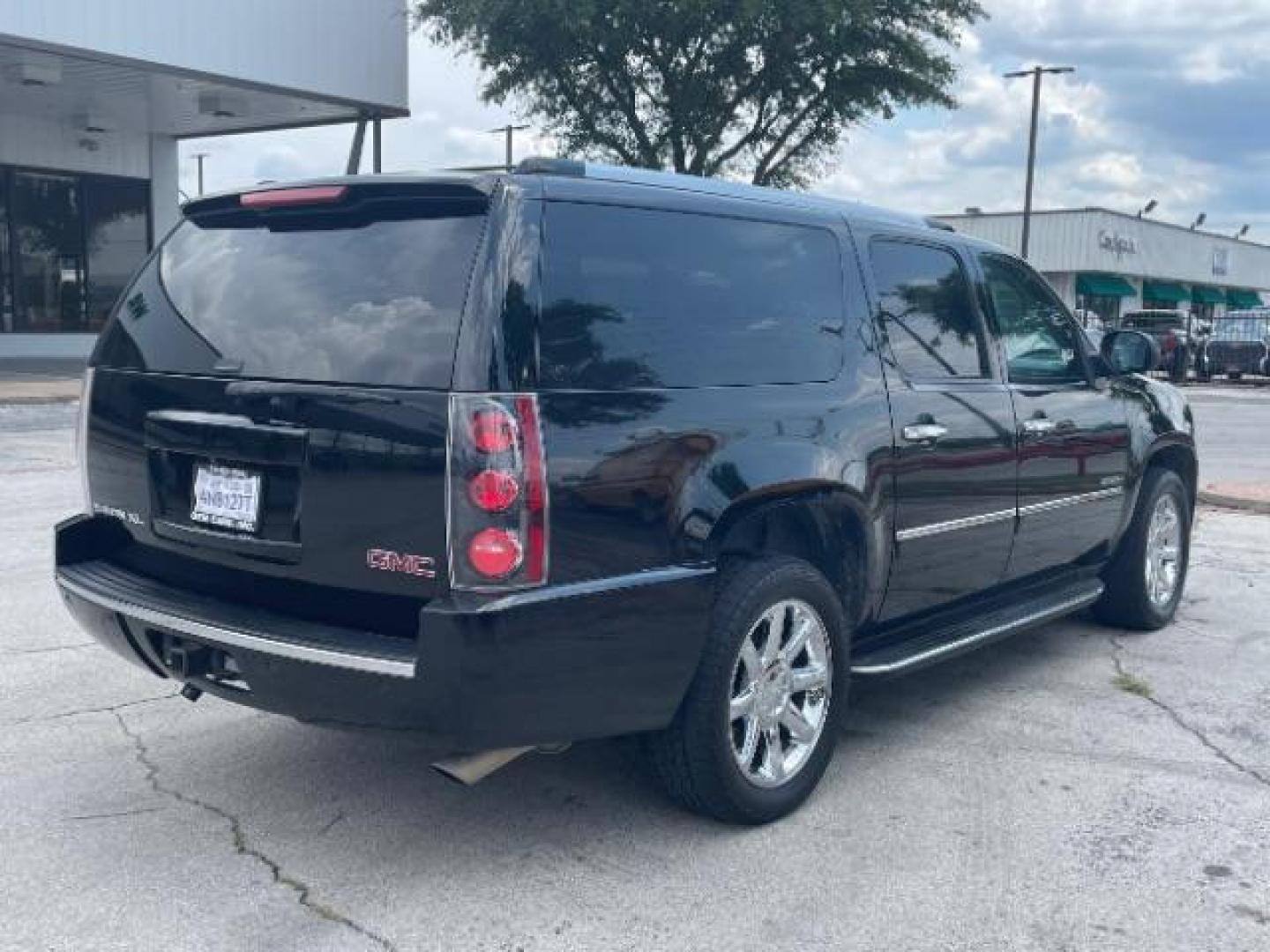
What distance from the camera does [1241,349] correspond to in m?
31.9

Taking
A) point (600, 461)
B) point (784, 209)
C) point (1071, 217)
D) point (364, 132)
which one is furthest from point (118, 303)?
point (1071, 217)

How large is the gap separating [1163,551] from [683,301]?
3.83 m

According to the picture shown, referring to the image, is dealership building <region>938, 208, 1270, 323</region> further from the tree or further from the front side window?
the front side window

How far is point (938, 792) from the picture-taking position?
425 centimetres

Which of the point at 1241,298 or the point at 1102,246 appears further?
the point at 1241,298

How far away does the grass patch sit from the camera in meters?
5.45

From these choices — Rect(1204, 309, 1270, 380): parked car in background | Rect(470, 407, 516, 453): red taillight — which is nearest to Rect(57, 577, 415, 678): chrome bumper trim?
Rect(470, 407, 516, 453): red taillight

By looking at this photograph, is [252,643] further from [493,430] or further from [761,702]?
[761,702]

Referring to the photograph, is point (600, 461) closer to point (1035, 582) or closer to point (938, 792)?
point (938, 792)

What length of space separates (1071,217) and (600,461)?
5343cm

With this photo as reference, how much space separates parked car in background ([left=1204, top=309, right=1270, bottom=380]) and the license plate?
32.4m

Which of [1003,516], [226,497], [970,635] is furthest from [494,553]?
[1003,516]

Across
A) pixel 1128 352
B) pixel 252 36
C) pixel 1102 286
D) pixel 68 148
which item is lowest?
pixel 1128 352

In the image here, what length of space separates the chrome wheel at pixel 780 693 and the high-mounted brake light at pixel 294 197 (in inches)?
66.7
